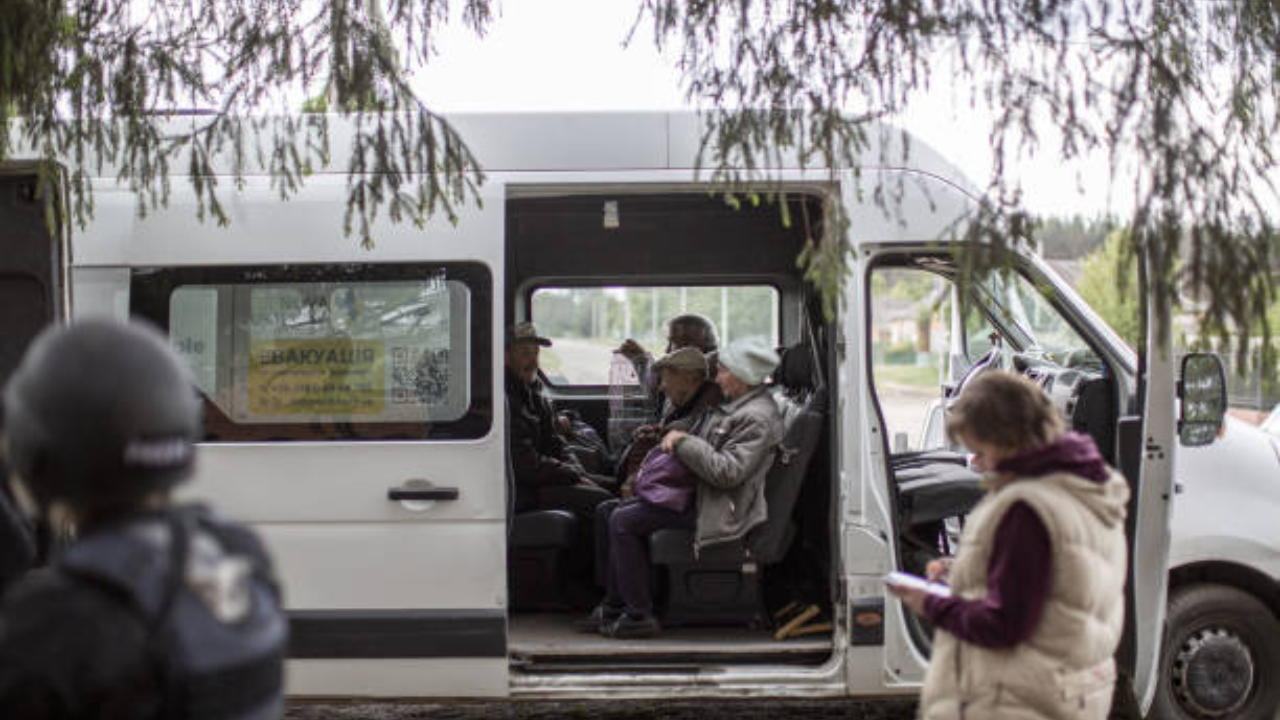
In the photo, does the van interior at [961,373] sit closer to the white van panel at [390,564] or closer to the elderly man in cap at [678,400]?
the elderly man in cap at [678,400]

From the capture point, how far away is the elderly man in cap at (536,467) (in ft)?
19.8

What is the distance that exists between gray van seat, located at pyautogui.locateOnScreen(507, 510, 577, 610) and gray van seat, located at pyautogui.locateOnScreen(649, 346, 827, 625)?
583 millimetres

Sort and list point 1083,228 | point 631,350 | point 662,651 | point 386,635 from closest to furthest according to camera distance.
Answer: point 1083,228 < point 386,635 < point 662,651 < point 631,350

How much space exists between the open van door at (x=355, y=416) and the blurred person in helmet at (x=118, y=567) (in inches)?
117

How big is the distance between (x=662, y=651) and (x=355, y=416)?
154 centimetres

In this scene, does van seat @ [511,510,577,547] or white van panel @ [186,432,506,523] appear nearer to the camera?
white van panel @ [186,432,506,523]

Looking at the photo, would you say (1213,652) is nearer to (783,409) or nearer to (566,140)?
(783,409)

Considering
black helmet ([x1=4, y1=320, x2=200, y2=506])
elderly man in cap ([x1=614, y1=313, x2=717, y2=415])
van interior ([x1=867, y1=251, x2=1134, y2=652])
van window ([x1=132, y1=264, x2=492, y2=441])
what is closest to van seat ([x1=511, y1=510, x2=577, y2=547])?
elderly man in cap ([x1=614, y1=313, x2=717, y2=415])

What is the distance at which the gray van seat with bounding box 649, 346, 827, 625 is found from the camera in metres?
5.18

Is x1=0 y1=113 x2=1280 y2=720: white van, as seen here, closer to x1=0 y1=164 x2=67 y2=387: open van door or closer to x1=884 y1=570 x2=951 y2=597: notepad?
x1=0 y1=164 x2=67 y2=387: open van door

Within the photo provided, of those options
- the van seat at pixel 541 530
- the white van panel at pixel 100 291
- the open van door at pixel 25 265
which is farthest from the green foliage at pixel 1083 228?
the open van door at pixel 25 265

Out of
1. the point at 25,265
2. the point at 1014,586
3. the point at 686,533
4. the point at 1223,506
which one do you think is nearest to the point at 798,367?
the point at 686,533

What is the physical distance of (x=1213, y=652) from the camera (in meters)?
4.75

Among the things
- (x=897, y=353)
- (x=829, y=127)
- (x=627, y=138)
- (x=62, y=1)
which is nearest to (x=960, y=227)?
(x=829, y=127)
